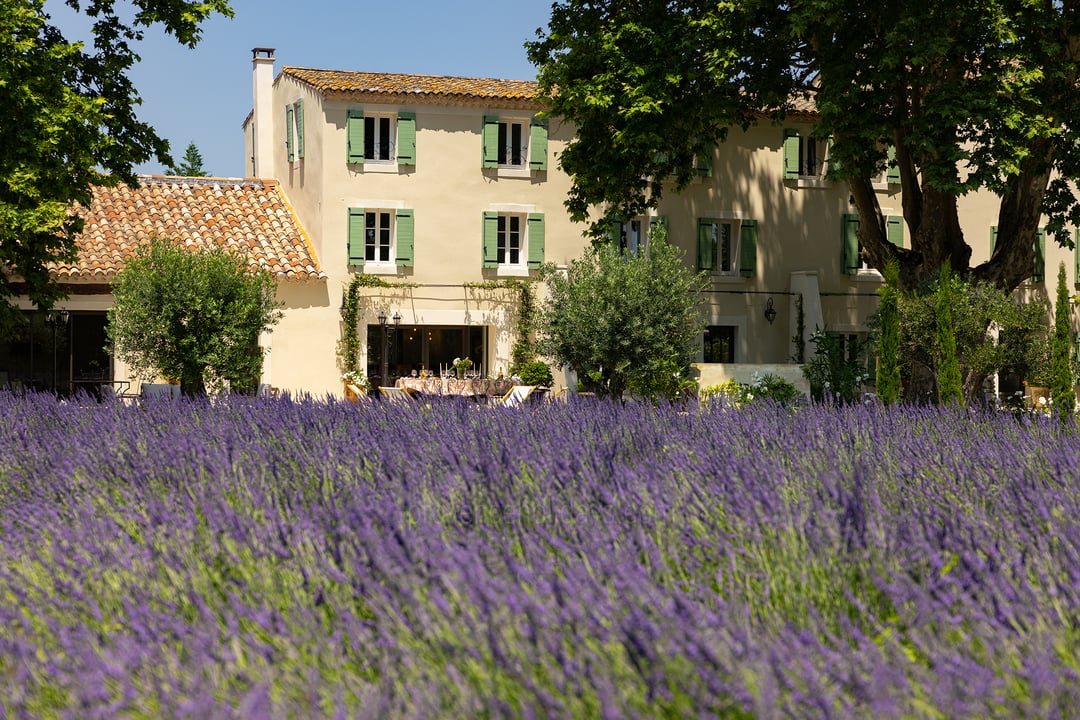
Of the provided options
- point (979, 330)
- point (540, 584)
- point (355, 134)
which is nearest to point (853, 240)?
point (979, 330)

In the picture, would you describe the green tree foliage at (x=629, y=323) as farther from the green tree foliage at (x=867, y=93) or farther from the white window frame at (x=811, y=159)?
the white window frame at (x=811, y=159)

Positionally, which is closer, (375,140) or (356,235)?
(356,235)

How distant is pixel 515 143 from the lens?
25.2m

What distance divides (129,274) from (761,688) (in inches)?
711

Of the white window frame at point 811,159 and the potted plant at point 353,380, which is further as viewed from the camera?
the white window frame at point 811,159

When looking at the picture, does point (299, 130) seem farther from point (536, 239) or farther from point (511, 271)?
point (536, 239)

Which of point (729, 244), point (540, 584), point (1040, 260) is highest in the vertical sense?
point (729, 244)

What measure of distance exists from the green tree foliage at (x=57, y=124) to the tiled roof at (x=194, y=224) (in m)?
5.33

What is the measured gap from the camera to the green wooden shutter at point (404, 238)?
24.2 meters

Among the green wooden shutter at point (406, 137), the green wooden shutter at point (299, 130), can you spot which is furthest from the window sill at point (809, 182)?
the green wooden shutter at point (299, 130)

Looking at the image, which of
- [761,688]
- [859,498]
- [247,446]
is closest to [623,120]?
[247,446]

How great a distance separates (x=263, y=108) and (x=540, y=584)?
26851 mm

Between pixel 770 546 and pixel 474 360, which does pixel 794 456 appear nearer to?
pixel 770 546

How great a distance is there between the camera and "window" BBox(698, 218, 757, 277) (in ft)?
85.2
